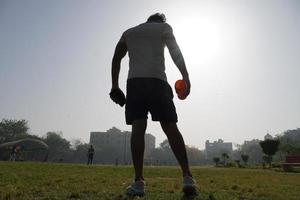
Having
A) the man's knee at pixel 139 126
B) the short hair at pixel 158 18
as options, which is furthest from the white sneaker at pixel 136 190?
the short hair at pixel 158 18

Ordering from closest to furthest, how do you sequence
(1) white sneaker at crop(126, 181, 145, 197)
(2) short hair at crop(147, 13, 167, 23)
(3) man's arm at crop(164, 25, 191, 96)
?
(1) white sneaker at crop(126, 181, 145, 197)
(3) man's arm at crop(164, 25, 191, 96)
(2) short hair at crop(147, 13, 167, 23)

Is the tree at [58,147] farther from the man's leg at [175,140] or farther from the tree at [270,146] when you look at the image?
the man's leg at [175,140]

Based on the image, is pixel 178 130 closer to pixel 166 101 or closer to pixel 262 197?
pixel 166 101

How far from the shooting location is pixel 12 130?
452ft

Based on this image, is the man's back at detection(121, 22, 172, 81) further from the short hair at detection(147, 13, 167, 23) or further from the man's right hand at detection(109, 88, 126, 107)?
the man's right hand at detection(109, 88, 126, 107)

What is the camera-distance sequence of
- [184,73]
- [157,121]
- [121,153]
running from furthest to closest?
1. [121,153]
2. [184,73]
3. [157,121]

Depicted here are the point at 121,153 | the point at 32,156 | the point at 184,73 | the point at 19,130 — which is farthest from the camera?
the point at 121,153

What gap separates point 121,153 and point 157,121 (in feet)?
508

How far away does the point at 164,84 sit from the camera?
4363 mm

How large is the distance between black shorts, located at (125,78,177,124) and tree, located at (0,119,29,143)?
135m

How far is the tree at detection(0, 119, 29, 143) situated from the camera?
13238 centimetres

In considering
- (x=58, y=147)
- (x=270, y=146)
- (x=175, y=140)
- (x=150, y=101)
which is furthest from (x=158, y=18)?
(x=58, y=147)

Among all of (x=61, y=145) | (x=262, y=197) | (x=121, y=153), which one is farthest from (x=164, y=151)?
(x=262, y=197)

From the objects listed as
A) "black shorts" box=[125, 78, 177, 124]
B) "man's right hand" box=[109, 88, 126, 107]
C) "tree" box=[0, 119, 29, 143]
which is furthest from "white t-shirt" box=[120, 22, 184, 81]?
"tree" box=[0, 119, 29, 143]
